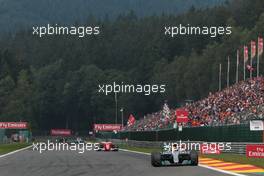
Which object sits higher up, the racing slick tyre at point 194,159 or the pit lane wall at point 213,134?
the pit lane wall at point 213,134

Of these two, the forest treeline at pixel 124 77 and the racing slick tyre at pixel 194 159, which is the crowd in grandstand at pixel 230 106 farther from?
the forest treeline at pixel 124 77

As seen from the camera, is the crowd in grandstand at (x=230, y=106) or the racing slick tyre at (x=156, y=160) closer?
the racing slick tyre at (x=156, y=160)

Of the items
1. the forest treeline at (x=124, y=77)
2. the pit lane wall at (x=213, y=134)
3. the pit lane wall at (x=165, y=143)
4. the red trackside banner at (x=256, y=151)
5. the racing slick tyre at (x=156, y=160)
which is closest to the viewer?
the racing slick tyre at (x=156, y=160)

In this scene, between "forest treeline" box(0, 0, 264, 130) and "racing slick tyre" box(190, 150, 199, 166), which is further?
"forest treeline" box(0, 0, 264, 130)

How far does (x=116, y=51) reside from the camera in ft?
642

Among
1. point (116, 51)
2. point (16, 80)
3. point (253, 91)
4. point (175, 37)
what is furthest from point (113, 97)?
point (253, 91)

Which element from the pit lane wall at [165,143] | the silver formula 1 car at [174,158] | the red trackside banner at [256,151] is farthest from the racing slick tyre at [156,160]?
the pit lane wall at [165,143]

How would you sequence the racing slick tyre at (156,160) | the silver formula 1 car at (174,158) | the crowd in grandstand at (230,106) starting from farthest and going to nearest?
the crowd in grandstand at (230,106) → the silver formula 1 car at (174,158) → the racing slick tyre at (156,160)

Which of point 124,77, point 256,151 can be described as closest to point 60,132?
point 124,77

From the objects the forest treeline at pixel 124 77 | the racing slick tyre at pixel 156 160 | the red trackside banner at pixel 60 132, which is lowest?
the racing slick tyre at pixel 156 160

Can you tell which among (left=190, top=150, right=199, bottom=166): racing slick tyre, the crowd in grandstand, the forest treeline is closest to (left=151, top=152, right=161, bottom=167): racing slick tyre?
(left=190, top=150, right=199, bottom=166): racing slick tyre

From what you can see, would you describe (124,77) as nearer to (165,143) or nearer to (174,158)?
(165,143)

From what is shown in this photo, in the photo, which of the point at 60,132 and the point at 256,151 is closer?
the point at 256,151

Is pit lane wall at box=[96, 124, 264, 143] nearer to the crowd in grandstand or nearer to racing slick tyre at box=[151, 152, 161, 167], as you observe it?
the crowd in grandstand
